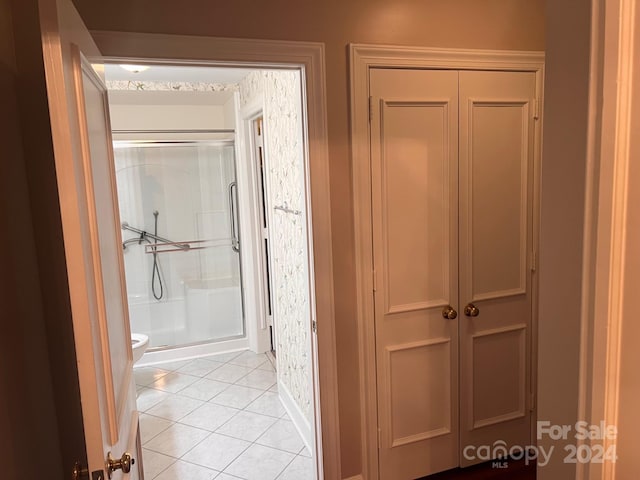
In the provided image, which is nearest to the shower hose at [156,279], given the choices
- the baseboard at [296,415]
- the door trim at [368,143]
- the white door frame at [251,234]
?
the white door frame at [251,234]

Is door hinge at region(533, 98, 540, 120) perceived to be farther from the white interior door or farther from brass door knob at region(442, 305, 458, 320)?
the white interior door

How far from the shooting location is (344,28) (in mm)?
1924

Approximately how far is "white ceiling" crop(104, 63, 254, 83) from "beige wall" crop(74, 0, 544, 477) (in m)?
1.64

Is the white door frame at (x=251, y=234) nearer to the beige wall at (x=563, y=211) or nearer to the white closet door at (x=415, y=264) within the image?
the white closet door at (x=415, y=264)

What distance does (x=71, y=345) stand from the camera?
1521 mm

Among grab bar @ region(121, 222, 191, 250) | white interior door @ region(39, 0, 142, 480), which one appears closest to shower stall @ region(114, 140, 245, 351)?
grab bar @ region(121, 222, 191, 250)

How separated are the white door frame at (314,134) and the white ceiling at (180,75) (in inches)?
65.7

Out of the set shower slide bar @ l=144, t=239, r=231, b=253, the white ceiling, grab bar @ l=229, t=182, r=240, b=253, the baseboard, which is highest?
the white ceiling

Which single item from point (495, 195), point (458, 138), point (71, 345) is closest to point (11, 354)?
point (71, 345)

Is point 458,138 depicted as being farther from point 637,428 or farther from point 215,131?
point 215,131

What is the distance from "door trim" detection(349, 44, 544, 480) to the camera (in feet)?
6.47

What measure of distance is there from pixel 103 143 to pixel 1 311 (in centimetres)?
56

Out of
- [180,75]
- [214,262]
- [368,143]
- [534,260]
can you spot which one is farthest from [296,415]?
[180,75]

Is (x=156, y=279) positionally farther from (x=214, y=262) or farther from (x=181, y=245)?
(x=214, y=262)
